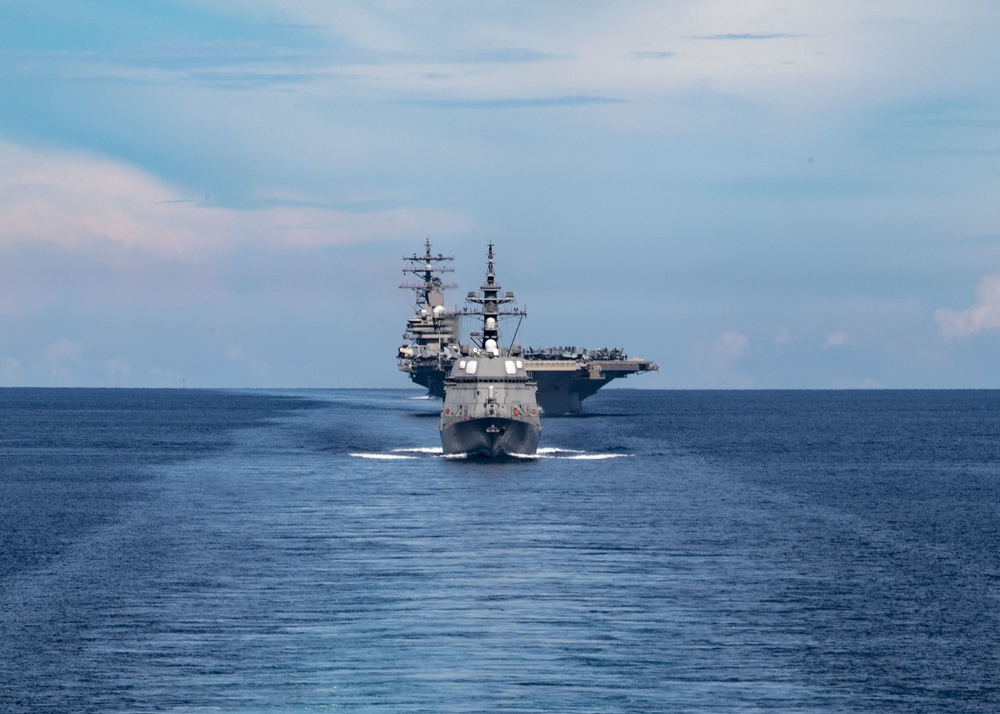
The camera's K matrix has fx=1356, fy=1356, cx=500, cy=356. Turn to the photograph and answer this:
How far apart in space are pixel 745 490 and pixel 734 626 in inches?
1670

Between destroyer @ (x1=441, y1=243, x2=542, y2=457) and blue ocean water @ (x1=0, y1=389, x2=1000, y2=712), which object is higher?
destroyer @ (x1=441, y1=243, x2=542, y2=457)

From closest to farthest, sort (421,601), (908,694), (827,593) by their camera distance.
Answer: (908,694), (421,601), (827,593)

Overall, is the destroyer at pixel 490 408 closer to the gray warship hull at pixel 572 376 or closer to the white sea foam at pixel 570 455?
the white sea foam at pixel 570 455

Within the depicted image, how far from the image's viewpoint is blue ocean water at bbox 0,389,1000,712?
1161 inches

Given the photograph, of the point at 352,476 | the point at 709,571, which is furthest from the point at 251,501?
the point at 709,571

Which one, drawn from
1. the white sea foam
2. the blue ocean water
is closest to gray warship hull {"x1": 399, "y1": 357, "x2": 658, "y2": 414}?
the white sea foam

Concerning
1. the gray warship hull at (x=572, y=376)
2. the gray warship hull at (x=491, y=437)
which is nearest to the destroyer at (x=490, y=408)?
Result: the gray warship hull at (x=491, y=437)

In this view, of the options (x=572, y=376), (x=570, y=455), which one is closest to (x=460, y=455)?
(x=570, y=455)

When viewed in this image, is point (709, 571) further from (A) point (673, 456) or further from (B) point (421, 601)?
(A) point (673, 456)

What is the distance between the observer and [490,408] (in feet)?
283

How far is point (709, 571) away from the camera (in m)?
45.5

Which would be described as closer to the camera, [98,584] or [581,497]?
[98,584]

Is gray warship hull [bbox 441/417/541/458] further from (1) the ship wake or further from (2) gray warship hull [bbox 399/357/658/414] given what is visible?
(2) gray warship hull [bbox 399/357/658/414]

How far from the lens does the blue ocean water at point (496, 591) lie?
2948 cm
